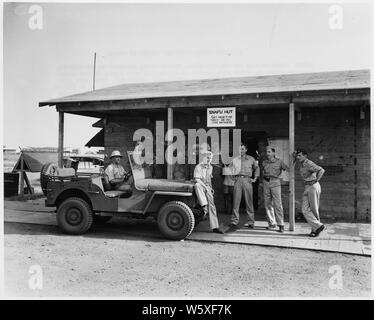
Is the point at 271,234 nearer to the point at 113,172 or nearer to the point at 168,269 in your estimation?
the point at 168,269

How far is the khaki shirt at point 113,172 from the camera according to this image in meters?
7.89

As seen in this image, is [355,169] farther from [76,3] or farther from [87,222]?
[76,3]

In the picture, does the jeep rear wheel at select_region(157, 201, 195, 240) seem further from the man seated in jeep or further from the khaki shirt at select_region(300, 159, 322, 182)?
the khaki shirt at select_region(300, 159, 322, 182)

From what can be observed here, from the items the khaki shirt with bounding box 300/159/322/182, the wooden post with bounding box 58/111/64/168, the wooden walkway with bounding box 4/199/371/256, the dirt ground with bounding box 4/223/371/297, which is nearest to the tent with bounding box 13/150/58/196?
the wooden walkway with bounding box 4/199/371/256

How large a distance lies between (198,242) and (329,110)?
5.25 meters

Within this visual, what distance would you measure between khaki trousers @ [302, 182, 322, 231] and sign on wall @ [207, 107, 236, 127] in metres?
2.24

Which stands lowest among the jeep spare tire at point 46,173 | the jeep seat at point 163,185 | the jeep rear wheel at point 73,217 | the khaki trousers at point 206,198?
the jeep rear wheel at point 73,217

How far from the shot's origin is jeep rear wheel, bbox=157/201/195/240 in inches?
285

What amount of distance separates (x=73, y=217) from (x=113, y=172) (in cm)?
117

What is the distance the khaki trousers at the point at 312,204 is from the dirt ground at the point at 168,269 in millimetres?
1081

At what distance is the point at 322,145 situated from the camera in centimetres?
1023

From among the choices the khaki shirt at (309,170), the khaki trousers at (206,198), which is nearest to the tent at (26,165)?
the khaki trousers at (206,198)

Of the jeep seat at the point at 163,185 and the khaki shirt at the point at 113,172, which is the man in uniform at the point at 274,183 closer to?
the jeep seat at the point at 163,185
